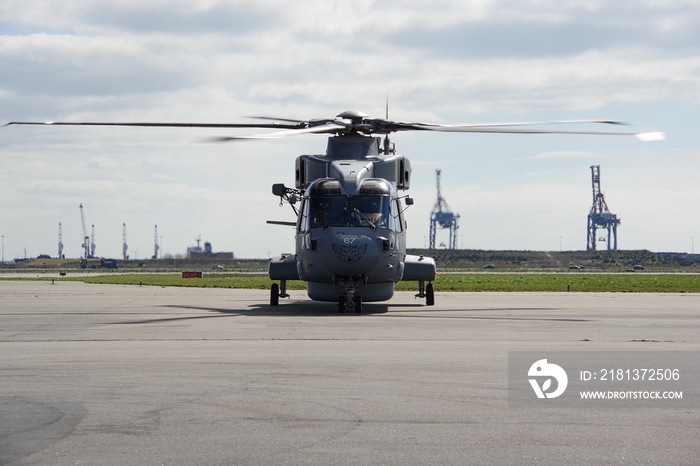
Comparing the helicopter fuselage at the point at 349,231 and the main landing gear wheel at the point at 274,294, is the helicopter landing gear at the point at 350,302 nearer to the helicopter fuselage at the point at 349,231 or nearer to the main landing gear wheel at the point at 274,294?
the helicopter fuselage at the point at 349,231

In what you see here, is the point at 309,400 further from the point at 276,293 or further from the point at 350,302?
the point at 276,293

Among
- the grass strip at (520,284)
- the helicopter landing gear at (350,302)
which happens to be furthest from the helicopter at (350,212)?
the grass strip at (520,284)

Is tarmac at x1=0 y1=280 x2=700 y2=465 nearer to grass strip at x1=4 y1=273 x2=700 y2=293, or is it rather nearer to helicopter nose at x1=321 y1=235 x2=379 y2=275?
helicopter nose at x1=321 y1=235 x2=379 y2=275

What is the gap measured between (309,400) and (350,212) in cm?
1720

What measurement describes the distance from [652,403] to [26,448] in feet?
21.8

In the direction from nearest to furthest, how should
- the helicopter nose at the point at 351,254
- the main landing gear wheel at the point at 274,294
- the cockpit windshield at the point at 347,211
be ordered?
the helicopter nose at the point at 351,254, the cockpit windshield at the point at 347,211, the main landing gear wheel at the point at 274,294

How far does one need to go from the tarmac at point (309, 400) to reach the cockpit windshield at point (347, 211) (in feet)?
19.9

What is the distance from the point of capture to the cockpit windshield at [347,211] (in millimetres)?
27719

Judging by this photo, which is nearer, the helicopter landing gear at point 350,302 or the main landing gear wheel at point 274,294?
the helicopter landing gear at point 350,302

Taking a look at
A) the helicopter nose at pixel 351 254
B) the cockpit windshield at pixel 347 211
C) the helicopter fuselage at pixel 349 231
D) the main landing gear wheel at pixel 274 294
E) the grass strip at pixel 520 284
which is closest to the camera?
the helicopter nose at pixel 351 254

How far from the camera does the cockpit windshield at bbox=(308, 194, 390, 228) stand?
27.7 m

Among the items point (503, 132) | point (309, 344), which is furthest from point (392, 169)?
point (309, 344)

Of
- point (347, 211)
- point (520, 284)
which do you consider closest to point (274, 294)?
point (347, 211)

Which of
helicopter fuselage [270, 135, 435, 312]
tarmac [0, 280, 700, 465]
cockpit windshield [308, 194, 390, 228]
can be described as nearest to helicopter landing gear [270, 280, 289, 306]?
helicopter fuselage [270, 135, 435, 312]
